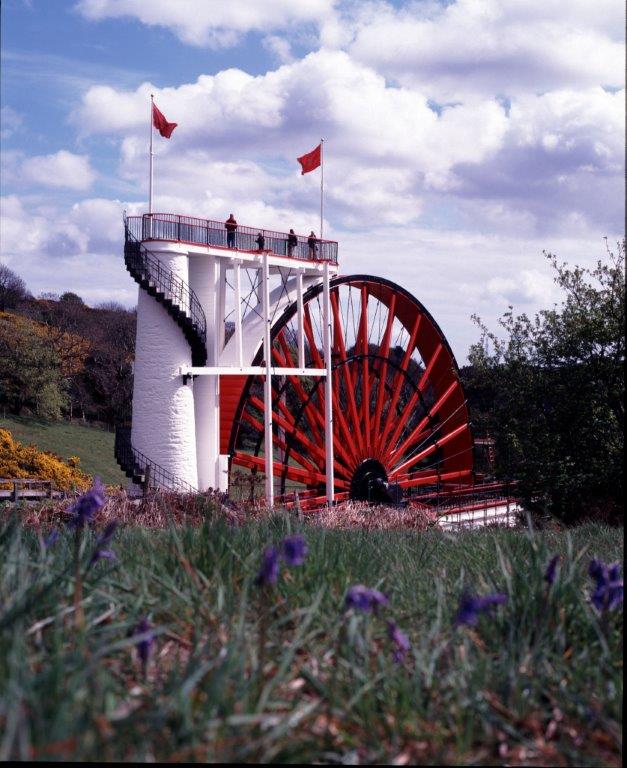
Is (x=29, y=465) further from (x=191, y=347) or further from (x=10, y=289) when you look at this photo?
(x=10, y=289)

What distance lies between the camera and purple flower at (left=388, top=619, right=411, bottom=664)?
9.61ft

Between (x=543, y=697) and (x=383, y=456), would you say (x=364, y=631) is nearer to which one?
(x=543, y=697)

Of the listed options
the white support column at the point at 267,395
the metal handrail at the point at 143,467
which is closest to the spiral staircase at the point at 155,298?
the metal handrail at the point at 143,467

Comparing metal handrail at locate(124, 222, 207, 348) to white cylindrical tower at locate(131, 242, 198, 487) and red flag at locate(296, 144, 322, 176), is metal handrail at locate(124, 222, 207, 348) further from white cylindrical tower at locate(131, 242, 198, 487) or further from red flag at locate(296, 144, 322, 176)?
red flag at locate(296, 144, 322, 176)

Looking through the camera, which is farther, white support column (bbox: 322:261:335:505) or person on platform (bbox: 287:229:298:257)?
person on platform (bbox: 287:229:298:257)

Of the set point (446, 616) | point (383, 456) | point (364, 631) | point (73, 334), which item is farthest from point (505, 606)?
point (73, 334)

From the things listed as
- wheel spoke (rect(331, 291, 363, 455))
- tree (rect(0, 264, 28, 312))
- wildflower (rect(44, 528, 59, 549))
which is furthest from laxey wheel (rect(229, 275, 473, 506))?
tree (rect(0, 264, 28, 312))

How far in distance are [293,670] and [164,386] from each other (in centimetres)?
1898

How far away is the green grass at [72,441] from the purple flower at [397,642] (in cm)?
3290

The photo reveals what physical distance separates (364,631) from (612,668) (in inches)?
34.7

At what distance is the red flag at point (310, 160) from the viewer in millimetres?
24562

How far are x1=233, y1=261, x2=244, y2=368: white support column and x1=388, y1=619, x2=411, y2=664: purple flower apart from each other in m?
18.8

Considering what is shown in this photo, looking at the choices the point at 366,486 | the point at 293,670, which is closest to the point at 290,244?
the point at 366,486

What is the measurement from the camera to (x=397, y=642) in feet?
10.0
